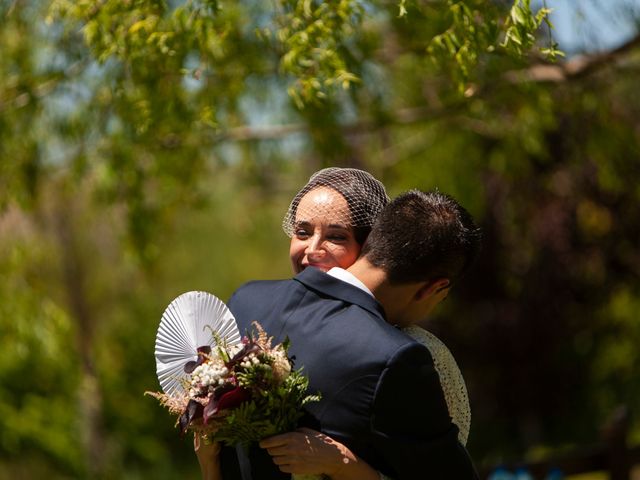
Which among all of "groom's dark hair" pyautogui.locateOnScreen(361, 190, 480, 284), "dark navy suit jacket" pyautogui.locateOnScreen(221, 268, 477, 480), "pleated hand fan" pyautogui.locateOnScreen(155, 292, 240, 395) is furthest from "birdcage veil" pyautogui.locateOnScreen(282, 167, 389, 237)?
"pleated hand fan" pyautogui.locateOnScreen(155, 292, 240, 395)

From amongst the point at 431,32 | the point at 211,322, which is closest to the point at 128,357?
the point at 431,32

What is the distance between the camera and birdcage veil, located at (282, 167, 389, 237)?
9.37 feet

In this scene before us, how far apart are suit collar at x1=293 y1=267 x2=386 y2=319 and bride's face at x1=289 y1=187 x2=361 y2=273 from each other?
0.43 feet

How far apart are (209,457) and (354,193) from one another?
852 millimetres

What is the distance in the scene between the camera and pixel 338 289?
264 centimetres

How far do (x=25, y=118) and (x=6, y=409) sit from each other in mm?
5422

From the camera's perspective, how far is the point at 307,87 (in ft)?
15.4

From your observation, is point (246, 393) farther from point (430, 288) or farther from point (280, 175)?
point (280, 175)

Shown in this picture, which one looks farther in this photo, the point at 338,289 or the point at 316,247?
the point at 316,247

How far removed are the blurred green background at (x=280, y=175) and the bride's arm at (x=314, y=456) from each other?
6.43 ft

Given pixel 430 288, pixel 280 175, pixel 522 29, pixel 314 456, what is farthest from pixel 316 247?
pixel 280 175

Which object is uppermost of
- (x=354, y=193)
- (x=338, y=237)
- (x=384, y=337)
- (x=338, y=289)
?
(x=354, y=193)

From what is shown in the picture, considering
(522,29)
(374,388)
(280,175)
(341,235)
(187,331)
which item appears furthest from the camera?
(280,175)

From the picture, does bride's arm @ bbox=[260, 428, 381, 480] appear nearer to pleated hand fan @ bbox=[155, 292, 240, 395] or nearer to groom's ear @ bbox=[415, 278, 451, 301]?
pleated hand fan @ bbox=[155, 292, 240, 395]
